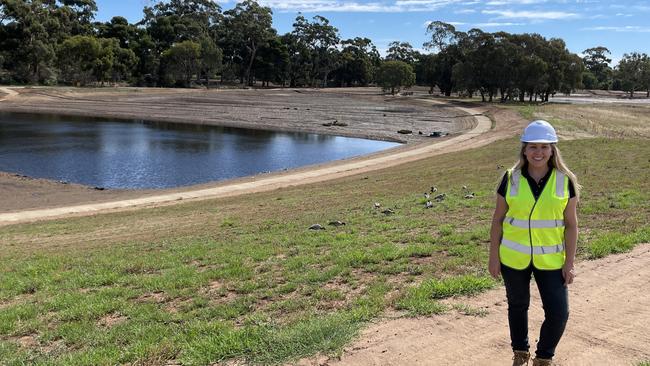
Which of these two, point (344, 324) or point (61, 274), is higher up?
point (344, 324)

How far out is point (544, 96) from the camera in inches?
3942

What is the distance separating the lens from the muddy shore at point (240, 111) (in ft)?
166

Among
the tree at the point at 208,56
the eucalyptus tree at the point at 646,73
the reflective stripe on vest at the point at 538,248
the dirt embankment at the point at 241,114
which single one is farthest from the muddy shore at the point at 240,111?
the eucalyptus tree at the point at 646,73

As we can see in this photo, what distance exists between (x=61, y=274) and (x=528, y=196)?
8.46 m

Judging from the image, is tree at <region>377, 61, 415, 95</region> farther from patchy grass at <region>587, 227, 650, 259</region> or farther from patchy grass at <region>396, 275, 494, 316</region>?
patchy grass at <region>396, 275, 494, 316</region>

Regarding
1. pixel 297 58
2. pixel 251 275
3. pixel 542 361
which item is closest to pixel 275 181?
pixel 251 275

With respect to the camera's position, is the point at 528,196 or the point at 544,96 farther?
the point at 544,96

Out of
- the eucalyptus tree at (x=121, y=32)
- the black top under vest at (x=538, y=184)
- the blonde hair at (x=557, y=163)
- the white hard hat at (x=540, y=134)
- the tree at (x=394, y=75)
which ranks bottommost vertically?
the black top under vest at (x=538, y=184)

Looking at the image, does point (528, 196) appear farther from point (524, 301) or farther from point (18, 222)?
point (18, 222)

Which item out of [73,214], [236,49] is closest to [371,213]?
[73,214]

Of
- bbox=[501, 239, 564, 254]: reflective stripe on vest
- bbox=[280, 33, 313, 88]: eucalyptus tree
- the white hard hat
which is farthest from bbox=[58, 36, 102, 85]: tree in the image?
bbox=[501, 239, 564, 254]: reflective stripe on vest

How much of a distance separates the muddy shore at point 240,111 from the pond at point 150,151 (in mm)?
3161

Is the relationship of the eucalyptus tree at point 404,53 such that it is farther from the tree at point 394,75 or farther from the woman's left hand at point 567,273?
the woman's left hand at point 567,273

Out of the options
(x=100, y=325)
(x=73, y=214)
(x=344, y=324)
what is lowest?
(x=73, y=214)
